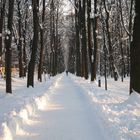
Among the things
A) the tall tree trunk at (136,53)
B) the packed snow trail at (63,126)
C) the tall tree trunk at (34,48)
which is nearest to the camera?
the packed snow trail at (63,126)

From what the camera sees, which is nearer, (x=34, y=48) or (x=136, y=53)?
(x=136, y=53)

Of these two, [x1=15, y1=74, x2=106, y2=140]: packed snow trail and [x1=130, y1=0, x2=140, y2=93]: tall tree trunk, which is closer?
[x1=15, y1=74, x2=106, y2=140]: packed snow trail

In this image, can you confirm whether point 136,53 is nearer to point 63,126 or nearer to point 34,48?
point 63,126

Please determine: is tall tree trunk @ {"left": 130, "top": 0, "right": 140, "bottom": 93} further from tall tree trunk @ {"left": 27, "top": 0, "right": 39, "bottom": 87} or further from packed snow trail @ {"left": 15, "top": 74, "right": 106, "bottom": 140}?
tall tree trunk @ {"left": 27, "top": 0, "right": 39, "bottom": 87}

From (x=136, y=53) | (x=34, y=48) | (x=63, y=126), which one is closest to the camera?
(x=63, y=126)

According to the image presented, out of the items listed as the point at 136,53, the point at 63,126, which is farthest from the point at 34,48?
the point at 63,126

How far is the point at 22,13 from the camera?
47.1 metres

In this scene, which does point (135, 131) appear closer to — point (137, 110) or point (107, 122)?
point (107, 122)

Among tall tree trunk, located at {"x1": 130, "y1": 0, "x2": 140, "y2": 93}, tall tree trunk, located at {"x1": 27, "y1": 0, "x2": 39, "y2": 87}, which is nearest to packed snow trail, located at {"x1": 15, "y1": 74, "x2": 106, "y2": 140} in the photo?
tall tree trunk, located at {"x1": 130, "y1": 0, "x2": 140, "y2": 93}

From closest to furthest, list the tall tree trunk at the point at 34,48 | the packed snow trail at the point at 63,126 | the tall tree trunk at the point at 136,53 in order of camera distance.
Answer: the packed snow trail at the point at 63,126 → the tall tree trunk at the point at 136,53 → the tall tree trunk at the point at 34,48

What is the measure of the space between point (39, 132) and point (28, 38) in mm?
51986

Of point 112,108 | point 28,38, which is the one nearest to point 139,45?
point 112,108

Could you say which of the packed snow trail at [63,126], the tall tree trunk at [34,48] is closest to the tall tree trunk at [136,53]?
the packed snow trail at [63,126]

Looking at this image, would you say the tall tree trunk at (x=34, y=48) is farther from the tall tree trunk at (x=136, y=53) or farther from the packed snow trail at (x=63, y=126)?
the tall tree trunk at (x=136, y=53)
